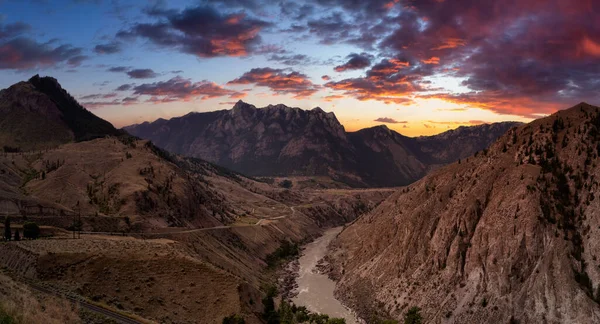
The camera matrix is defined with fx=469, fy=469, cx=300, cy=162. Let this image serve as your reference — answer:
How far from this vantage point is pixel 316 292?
107812 millimetres

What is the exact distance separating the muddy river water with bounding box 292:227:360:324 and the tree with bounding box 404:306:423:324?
1202 cm

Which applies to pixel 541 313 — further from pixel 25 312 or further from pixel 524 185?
pixel 25 312

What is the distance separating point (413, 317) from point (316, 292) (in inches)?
1313

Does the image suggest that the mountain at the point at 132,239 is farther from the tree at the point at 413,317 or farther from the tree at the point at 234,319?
the tree at the point at 413,317

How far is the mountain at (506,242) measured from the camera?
7200cm

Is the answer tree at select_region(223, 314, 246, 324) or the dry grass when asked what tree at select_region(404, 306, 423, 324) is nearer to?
tree at select_region(223, 314, 246, 324)

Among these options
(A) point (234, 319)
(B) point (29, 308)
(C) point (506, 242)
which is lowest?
(A) point (234, 319)

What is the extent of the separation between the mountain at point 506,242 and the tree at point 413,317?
5.09ft

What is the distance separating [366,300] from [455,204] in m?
26.9

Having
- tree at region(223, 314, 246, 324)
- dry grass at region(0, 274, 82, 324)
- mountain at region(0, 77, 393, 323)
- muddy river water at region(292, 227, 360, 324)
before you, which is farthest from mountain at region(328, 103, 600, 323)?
dry grass at region(0, 274, 82, 324)

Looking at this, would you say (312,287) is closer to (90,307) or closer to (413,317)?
(413,317)

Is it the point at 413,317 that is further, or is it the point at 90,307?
the point at 413,317

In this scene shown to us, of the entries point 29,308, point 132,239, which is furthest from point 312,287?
point 29,308

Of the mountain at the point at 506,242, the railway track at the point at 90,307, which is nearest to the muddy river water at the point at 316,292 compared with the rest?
the mountain at the point at 506,242
